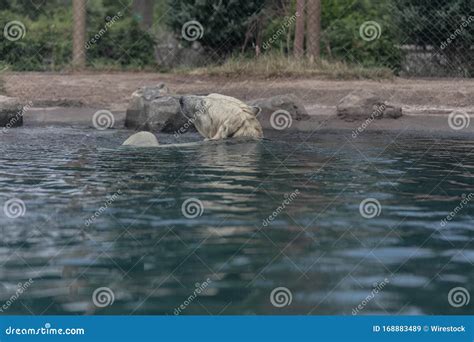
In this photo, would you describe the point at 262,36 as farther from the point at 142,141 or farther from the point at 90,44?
the point at 142,141

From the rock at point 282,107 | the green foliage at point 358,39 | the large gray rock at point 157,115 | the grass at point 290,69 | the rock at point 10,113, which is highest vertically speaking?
the green foliage at point 358,39

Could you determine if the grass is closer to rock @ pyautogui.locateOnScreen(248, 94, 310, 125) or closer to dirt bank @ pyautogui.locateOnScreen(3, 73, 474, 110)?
dirt bank @ pyautogui.locateOnScreen(3, 73, 474, 110)

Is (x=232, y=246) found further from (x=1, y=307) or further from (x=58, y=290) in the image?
(x=1, y=307)

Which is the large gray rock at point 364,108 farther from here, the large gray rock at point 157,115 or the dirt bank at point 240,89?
the large gray rock at point 157,115

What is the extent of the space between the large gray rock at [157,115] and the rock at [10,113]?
2.14 metres

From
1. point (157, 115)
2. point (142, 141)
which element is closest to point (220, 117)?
point (142, 141)

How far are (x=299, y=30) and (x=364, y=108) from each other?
16.9 feet

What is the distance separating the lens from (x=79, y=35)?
23.7 m

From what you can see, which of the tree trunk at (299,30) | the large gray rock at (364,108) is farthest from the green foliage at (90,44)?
the large gray rock at (364,108)

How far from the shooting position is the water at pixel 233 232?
20.8 ft

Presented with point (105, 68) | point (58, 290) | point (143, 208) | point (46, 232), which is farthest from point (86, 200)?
point (105, 68)

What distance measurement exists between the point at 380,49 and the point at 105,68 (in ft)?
23.4

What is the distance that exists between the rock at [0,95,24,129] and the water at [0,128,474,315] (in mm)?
3773

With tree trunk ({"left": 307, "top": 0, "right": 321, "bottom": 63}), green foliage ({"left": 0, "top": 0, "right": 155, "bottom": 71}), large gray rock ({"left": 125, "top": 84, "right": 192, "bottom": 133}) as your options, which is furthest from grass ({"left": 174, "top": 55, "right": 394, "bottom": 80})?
large gray rock ({"left": 125, "top": 84, "right": 192, "bottom": 133})
